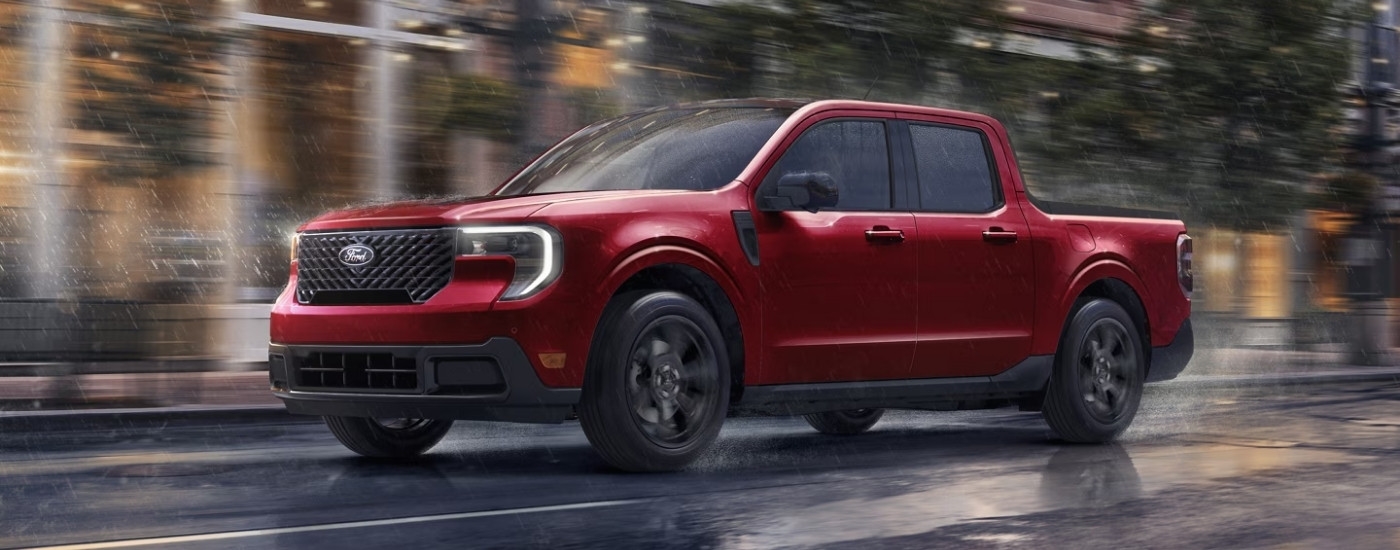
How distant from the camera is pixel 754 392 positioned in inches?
334

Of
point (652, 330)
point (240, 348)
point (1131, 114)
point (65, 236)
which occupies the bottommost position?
point (240, 348)

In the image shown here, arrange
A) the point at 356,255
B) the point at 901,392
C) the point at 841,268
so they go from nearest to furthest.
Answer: the point at 356,255 → the point at 841,268 → the point at 901,392

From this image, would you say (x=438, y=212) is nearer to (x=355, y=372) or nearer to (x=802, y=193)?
(x=355, y=372)

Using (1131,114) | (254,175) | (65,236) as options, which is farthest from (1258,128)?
(65,236)

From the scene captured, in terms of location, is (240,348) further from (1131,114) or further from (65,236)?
(1131,114)

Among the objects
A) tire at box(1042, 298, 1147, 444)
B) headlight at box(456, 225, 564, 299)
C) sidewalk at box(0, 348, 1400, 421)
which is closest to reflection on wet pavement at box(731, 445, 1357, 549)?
tire at box(1042, 298, 1147, 444)

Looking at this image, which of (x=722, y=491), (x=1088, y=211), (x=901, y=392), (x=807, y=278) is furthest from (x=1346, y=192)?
(x=722, y=491)

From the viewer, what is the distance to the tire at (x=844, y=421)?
11.2 meters

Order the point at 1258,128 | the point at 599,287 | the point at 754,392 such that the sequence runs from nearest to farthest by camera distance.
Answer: the point at 599,287 < the point at 754,392 < the point at 1258,128

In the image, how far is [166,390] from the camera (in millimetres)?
13453

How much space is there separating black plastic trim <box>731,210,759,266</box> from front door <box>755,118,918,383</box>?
0.11ft

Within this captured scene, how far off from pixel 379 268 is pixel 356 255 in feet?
0.57

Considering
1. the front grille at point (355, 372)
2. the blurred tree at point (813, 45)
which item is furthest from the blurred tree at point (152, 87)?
the front grille at point (355, 372)

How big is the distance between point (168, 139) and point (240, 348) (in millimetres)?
4009
